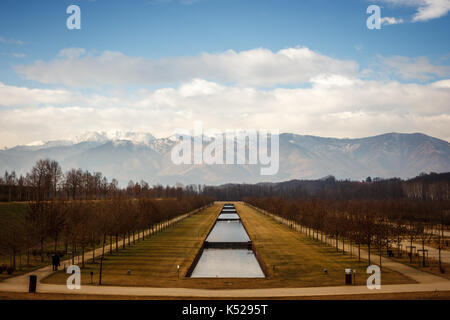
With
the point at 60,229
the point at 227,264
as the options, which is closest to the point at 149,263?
the point at 227,264

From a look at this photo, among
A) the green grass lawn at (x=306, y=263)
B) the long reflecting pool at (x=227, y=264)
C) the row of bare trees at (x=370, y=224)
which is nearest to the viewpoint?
the green grass lawn at (x=306, y=263)

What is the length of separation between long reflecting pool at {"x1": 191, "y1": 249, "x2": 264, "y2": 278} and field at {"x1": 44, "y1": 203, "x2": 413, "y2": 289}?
152 centimetres

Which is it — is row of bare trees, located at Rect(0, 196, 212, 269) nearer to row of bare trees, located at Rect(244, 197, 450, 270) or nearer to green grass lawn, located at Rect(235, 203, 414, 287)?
green grass lawn, located at Rect(235, 203, 414, 287)

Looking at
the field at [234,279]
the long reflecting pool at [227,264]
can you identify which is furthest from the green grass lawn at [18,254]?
the long reflecting pool at [227,264]

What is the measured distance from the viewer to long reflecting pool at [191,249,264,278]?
145 ft

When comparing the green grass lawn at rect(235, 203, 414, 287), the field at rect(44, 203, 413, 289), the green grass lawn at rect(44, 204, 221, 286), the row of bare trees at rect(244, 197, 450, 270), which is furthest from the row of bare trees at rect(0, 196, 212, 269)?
the row of bare trees at rect(244, 197, 450, 270)

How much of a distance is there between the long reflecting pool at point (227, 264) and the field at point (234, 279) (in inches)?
59.8

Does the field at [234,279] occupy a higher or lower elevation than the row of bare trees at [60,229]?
lower

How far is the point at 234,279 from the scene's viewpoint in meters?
34.8

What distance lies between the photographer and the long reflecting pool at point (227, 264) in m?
44.3

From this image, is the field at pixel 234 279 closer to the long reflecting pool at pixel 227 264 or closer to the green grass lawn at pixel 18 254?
the long reflecting pool at pixel 227 264

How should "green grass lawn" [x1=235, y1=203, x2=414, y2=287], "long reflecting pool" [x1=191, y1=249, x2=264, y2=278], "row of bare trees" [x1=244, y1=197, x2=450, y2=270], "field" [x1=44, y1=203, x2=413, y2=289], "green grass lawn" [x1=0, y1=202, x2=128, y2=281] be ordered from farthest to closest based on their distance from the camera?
"row of bare trees" [x1=244, y1=197, x2=450, y2=270]
"long reflecting pool" [x1=191, y1=249, x2=264, y2=278]
"green grass lawn" [x1=0, y1=202, x2=128, y2=281]
"green grass lawn" [x1=235, y1=203, x2=414, y2=287]
"field" [x1=44, y1=203, x2=413, y2=289]

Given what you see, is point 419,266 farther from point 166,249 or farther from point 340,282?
point 166,249

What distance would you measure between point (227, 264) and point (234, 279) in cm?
1739
